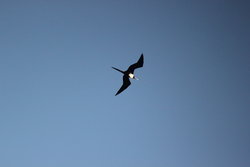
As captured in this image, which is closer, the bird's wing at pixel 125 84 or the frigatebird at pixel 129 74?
the frigatebird at pixel 129 74

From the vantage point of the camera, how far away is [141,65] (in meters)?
43.3

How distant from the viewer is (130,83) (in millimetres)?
45094

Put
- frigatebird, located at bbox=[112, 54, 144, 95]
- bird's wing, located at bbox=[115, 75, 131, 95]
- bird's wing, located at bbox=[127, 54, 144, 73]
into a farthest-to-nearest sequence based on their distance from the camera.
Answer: bird's wing, located at bbox=[115, 75, 131, 95] → frigatebird, located at bbox=[112, 54, 144, 95] → bird's wing, located at bbox=[127, 54, 144, 73]

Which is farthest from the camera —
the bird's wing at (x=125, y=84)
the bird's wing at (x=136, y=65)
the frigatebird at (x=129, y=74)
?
the bird's wing at (x=125, y=84)

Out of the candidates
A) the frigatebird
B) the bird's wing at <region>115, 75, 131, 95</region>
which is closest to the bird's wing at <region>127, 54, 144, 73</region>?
the frigatebird

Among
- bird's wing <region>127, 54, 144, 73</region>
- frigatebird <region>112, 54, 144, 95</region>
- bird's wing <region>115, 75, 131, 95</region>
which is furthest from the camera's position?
bird's wing <region>115, 75, 131, 95</region>

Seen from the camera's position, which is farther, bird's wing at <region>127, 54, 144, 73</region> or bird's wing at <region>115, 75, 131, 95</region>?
bird's wing at <region>115, 75, 131, 95</region>

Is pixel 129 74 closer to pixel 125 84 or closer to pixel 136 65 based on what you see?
pixel 125 84

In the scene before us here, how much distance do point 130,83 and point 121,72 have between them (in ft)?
7.48

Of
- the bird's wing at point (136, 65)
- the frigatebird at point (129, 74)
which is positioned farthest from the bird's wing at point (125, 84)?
the bird's wing at point (136, 65)

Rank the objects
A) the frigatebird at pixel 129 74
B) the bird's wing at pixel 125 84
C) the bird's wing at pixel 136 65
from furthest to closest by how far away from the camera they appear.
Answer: the bird's wing at pixel 125 84 < the frigatebird at pixel 129 74 < the bird's wing at pixel 136 65

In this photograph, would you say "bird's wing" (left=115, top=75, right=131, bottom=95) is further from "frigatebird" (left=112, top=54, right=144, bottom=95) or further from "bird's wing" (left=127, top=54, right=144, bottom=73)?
"bird's wing" (left=127, top=54, right=144, bottom=73)

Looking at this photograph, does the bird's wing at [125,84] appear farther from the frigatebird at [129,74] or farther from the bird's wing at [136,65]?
the bird's wing at [136,65]

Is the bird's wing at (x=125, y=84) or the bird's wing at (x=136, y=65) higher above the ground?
the bird's wing at (x=136, y=65)
